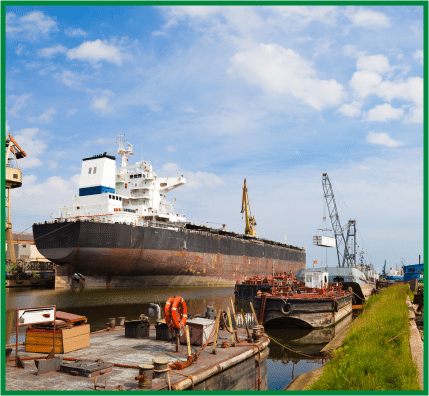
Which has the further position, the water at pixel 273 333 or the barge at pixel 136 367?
the water at pixel 273 333

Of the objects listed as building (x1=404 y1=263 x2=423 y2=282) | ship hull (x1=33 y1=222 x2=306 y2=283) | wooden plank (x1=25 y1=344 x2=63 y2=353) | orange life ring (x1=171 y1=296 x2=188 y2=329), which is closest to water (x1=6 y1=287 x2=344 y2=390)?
orange life ring (x1=171 y1=296 x2=188 y2=329)

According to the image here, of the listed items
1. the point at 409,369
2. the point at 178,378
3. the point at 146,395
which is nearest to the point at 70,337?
the point at 178,378

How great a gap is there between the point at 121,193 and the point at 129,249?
15.1 meters

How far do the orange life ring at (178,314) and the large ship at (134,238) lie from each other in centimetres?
3095

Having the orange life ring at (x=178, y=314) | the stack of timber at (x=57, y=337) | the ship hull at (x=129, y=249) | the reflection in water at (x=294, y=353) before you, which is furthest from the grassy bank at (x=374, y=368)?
the ship hull at (x=129, y=249)

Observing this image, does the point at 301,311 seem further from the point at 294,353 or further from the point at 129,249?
the point at 129,249

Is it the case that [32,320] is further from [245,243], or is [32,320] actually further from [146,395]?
[245,243]

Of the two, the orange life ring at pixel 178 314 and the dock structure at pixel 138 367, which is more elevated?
the orange life ring at pixel 178 314

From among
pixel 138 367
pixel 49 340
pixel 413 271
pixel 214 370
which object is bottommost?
pixel 413 271

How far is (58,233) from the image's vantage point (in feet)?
137

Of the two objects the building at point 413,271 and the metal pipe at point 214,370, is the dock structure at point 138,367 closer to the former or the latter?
the metal pipe at point 214,370

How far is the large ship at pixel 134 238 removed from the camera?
134 ft

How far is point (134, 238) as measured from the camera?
42.4m

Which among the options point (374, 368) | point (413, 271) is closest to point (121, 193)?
point (374, 368)
